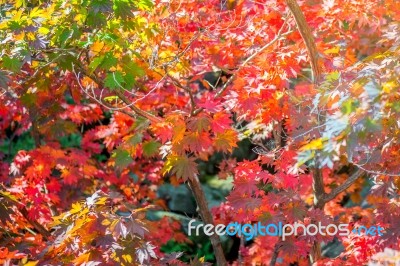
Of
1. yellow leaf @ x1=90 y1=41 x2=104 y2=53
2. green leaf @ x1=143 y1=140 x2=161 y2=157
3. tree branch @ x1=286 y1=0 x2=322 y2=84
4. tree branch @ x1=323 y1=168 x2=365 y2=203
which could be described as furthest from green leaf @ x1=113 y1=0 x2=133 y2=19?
tree branch @ x1=323 y1=168 x2=365 y2=203

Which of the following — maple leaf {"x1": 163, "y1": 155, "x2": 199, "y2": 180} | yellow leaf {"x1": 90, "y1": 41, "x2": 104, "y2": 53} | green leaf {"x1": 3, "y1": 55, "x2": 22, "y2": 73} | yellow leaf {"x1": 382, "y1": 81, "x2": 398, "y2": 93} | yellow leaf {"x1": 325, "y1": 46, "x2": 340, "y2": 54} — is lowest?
maple leaf {"x1": 163, "y1": 155, "x2": 199, "y2": 180}

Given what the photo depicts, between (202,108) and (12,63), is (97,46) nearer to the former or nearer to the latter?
(12,63)

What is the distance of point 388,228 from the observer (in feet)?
11.7

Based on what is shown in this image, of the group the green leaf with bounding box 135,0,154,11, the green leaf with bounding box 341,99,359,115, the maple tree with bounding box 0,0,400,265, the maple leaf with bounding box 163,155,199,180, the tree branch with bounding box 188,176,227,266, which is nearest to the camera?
the green leaf with bounding box 341,99,359,115

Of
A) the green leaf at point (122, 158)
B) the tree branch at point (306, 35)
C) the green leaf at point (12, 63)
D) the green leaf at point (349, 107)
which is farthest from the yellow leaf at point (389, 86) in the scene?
the green leaf at point (122, 158)

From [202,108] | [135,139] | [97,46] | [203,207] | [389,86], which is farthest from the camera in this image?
[203,207]

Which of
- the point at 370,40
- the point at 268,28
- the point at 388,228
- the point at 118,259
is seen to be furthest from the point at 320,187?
the point at 370,40

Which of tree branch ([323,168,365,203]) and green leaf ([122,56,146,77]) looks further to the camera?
tree branch ([323,168,365,203])

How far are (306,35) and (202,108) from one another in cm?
81

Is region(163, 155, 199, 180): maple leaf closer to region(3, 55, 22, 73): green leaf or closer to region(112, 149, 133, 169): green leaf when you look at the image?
region(112, 149, 133, 169): green leaf

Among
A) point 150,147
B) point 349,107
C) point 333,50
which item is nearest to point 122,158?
point 150,147

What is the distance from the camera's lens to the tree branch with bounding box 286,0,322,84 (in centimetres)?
358

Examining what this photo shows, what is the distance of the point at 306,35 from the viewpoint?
3682mm

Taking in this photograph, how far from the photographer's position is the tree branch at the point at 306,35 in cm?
358
